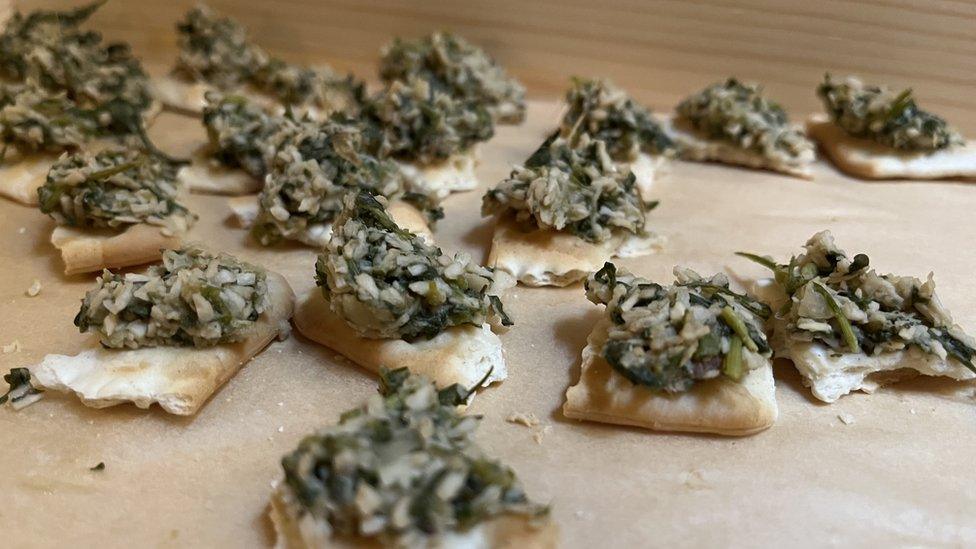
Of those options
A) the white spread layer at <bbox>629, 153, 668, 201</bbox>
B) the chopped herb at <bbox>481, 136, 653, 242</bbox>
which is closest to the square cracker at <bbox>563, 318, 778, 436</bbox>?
the chopped herb at <bbox>481, 136, 653, 242</bbox>

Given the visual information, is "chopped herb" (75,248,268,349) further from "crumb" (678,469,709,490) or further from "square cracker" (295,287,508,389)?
"crumb" (678,469,709,490)

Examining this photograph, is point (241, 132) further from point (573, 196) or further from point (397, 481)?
point (397, 481)

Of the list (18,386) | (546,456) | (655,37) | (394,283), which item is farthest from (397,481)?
(655,37)

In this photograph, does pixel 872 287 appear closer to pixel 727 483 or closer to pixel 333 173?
pixel 727 483

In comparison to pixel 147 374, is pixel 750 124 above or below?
above

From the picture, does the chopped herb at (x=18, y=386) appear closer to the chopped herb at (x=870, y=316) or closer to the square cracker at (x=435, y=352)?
the square cracker at (x=435, y=352)

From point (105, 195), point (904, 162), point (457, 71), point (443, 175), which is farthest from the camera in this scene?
point (457, 71)

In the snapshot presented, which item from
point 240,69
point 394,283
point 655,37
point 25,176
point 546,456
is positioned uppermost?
point 655,37
